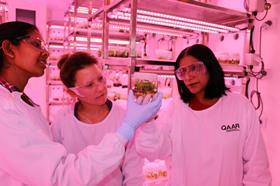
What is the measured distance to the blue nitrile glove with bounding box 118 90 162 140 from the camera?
1.07 meters

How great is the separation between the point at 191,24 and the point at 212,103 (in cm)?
98

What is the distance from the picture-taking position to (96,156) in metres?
0.98

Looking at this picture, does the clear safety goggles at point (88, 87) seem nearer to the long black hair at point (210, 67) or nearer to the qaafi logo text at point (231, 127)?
the long black hair at point (210, 67)

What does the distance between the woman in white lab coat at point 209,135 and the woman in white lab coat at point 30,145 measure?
1.56ft

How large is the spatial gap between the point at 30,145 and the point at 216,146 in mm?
1022

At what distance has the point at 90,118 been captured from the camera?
1.50 meters

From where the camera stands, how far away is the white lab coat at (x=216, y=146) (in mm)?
1512

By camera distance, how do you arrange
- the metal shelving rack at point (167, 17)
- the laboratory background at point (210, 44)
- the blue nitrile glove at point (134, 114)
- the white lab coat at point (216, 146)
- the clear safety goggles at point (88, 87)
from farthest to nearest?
the laboratory background at point (210, 44)
the metal shelving rack at point (167, 17)
the white lab coat at point (216, 146)
the clear safety goggles at point (88, 87)
the blue nitrile glove at point (134, 114)

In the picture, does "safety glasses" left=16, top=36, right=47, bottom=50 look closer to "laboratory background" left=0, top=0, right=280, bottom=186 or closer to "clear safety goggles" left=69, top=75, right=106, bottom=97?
"clear safety goggles" left=69, top=75, right=106, bottom=97

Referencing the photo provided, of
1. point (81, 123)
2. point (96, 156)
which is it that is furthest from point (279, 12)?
point (96, 156)

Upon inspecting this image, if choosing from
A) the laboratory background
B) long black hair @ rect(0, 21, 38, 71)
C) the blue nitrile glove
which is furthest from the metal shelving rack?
long black hair @ rect(0, 21, 38, 71)

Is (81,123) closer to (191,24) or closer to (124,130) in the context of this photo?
(124,130)

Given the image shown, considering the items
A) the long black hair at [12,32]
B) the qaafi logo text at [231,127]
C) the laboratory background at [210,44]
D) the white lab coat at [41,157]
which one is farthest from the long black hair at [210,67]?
the long black hair at [12,32]

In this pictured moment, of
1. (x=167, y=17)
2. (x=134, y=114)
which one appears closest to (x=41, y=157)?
(x=134, y=114)
